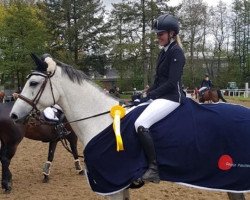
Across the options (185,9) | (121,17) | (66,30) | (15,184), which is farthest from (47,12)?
(15,184)

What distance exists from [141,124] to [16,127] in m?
4.66

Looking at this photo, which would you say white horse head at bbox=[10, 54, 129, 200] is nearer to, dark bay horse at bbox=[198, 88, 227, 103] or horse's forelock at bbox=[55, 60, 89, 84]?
horse's forelock at bbox=[55, 60, 89, 84]

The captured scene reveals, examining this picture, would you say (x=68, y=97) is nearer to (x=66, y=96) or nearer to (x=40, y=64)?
(x=66, y=96)

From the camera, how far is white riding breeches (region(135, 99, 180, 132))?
5.16m

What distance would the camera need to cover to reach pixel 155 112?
522cm

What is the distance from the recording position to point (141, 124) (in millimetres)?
5133

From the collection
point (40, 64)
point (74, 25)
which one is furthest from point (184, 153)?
point (74, 25)

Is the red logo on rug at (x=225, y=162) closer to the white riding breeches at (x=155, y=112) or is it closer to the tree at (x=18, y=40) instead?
the white riding breeches at (x=155, y=112)

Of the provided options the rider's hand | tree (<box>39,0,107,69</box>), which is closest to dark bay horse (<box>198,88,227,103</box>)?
the rider's hand

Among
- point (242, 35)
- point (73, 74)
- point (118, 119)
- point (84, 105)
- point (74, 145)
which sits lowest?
point (74, 145)

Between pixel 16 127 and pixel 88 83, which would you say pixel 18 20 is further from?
pixel 88 83

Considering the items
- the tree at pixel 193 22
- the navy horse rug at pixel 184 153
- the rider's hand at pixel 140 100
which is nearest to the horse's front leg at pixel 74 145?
the rider's hand at pixel 140 100

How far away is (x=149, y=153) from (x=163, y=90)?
84 cm

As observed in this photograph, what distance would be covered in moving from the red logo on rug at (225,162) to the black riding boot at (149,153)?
0.86 meters
